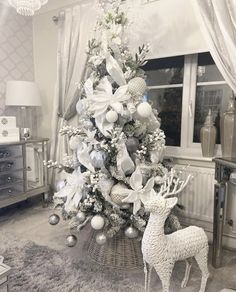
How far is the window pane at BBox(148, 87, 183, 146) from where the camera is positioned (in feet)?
8.20

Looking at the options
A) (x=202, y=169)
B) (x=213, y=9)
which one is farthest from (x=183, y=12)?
(x=202, y=169)

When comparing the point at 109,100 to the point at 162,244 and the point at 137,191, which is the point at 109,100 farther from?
the point at 162,244

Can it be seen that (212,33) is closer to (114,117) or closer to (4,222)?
(114,117)

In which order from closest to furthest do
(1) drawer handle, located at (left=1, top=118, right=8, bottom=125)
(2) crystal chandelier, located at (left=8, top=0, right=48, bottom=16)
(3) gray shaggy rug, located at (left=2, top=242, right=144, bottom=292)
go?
1. (3) gray shaggy rug, located at (left=2, top=242, right=144, bottom=292)
2. (2) crystal chandelier, located at (left=8, top=0, right=48, bottom=16)
3. (1) drawer handle, located at (left=1, top=118, right=8, bottom=125)

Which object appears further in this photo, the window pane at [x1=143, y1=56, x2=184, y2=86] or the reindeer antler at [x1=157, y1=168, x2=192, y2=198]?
the window pane at [x1=143, y1=56, x2=184, y2=86]

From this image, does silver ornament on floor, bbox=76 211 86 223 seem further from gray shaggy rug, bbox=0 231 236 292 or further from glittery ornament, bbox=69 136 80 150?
glittery ornament, bbox=69 136 80 150

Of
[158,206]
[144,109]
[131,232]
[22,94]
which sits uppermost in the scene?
[22,94]

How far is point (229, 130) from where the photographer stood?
2018mm

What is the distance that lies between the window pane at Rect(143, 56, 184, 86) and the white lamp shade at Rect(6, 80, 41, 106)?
1.31 metres

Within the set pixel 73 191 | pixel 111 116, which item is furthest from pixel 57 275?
pixel 111 116

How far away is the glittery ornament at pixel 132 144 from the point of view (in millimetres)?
1794

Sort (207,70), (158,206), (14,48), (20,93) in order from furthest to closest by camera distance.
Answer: (14,48), (20,93), (207,70), (158,206)

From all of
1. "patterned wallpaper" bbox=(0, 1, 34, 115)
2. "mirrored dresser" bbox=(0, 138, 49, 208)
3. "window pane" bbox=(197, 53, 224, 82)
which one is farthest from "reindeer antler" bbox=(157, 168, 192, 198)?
"patterned wallpaper" bbox=(0, 1, 34, 115)

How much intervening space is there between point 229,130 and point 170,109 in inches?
27.1
